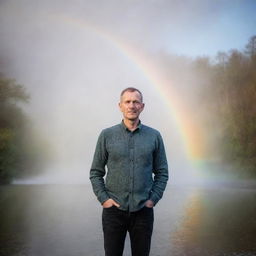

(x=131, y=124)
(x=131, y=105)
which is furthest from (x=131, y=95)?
(x=131, y=124)

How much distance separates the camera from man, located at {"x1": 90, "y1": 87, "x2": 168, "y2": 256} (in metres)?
2.63

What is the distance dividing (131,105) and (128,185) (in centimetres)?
59

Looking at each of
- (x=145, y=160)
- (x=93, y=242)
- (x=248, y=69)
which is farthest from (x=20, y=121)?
(x=145, y=160)

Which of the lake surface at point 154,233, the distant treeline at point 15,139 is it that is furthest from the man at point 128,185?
the distant treeline at point 15,139

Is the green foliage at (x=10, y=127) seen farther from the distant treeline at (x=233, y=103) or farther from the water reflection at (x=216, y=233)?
the distant treeline at (x=233, y=103)

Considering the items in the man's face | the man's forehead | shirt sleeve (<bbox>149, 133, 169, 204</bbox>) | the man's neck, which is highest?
the man's forehead

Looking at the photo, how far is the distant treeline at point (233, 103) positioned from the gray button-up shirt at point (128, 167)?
3001 cm

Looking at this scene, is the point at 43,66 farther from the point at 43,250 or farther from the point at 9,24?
the point at 43,250

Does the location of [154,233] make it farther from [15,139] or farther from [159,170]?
[15,139]

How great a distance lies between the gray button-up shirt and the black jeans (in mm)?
65

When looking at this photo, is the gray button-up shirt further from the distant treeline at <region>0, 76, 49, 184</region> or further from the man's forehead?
the distant treeline at <region>0, 76, 49, 184</region>

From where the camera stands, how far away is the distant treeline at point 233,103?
3669 cm

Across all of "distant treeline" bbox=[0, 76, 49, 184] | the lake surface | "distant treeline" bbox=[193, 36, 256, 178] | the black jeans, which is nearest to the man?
the black jeans

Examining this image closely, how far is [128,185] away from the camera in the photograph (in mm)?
2645
